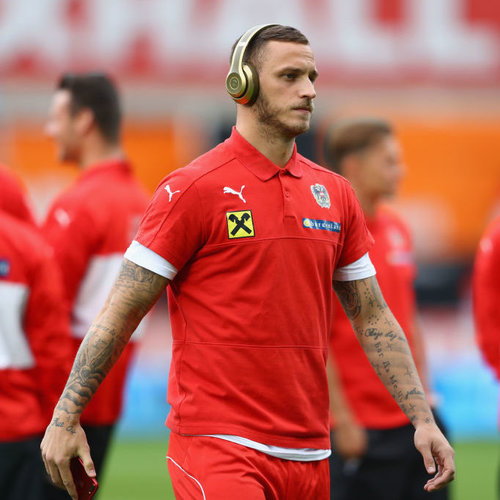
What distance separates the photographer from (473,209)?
19562 millimetres

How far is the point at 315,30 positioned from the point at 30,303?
15.2 meters

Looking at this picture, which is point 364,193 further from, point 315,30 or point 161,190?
point 315,30

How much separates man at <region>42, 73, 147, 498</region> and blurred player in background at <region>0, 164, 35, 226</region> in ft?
1.46

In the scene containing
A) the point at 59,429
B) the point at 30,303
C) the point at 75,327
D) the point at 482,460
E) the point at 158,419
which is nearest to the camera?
the point at 59,429

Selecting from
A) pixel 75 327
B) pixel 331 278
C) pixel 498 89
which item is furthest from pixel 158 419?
pixel 498 89

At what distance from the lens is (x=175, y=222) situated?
3.39 metres

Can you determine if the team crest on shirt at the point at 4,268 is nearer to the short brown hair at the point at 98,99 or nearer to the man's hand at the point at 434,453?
the short brown hair at the point at 98,99

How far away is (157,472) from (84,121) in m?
4.81

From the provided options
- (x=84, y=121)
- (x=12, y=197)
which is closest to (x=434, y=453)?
(x=12, y=197)

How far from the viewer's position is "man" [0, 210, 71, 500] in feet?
15.5

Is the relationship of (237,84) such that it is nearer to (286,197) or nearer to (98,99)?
(286,197)

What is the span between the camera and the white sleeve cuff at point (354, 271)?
3.80 metres

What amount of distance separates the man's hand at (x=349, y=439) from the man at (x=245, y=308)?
1.70m

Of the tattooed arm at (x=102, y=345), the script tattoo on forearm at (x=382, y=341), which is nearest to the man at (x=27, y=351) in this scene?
the tattooed arm at (x=102, y=345)
